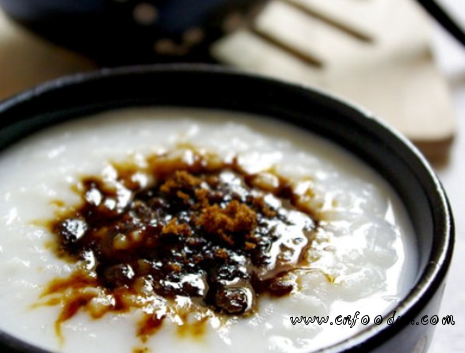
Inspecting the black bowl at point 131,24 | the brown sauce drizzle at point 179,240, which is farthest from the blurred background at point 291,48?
the brown sauce drizzle at point 179,240

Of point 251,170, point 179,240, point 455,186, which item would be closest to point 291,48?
point 455,186

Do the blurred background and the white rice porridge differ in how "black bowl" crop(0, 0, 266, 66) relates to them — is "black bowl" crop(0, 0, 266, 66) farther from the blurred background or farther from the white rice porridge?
the white rice porridge

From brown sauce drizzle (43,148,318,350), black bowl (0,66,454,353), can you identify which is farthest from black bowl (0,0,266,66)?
brown sauce drizzle (43,148,318,350)

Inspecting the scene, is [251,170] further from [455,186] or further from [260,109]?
[455,186]

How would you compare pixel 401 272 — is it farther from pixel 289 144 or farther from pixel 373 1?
pixel 373 1

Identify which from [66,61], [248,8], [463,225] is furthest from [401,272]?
[66,61]
